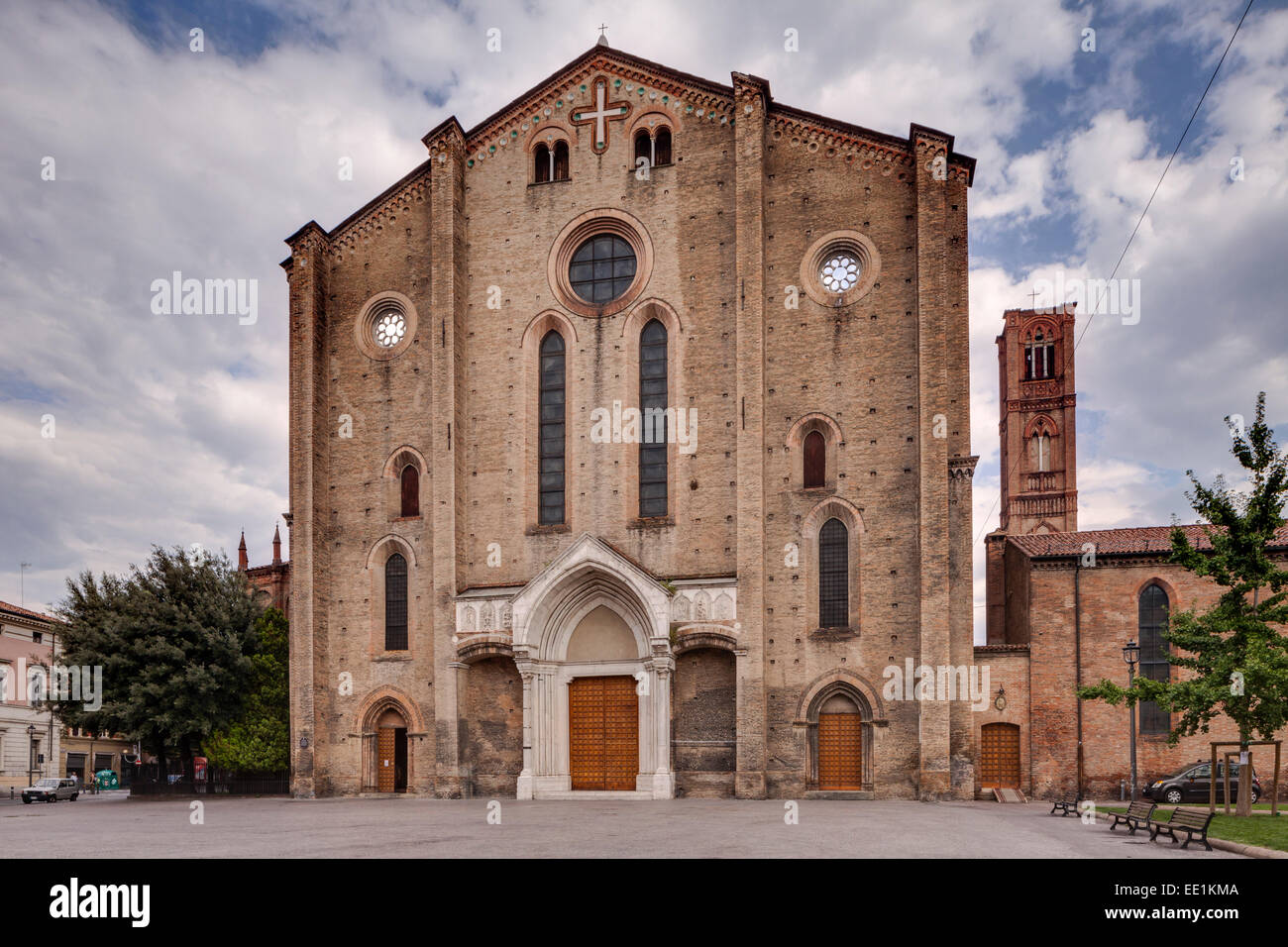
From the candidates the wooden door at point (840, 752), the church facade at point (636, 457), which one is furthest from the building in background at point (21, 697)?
Result: the wooden door at point (840, 752)

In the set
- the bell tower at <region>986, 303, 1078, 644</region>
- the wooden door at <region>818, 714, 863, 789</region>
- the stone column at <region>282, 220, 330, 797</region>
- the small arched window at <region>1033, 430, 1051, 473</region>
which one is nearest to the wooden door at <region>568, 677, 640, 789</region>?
the wooden door at <region>818, 714, 863, 789</region>

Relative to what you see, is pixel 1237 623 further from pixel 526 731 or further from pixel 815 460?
pixel 526 731

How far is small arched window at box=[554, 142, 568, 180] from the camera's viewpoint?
30.7 m

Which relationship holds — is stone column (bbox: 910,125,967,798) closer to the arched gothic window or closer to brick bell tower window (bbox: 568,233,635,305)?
brick bell tower window (bbox: 568,233,635,305)

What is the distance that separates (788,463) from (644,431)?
163 inches

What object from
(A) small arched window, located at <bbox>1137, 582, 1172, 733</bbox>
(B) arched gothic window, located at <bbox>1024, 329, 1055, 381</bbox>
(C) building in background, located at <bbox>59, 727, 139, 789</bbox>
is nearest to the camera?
(A) small arched window, located at <bbox>1137, 582, 1172, 733</bbox>

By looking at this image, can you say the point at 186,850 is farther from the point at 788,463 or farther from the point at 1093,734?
the point at 1093,734

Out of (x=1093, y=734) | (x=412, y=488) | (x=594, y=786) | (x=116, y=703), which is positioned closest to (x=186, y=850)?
(x=594, y=786)

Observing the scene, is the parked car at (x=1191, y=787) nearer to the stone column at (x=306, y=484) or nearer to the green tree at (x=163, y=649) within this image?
the stone column at (x=306, y=484)

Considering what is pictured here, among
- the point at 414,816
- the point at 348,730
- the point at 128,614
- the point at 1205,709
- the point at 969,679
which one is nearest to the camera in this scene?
the point at 1205,709

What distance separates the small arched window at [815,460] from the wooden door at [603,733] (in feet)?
24.1

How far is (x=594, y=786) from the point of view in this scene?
2777 centimetres

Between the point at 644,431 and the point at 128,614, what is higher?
the point at 644,431

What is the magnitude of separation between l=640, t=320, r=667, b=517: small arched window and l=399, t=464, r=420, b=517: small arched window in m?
6.94
